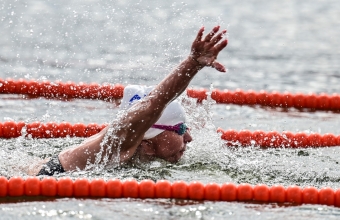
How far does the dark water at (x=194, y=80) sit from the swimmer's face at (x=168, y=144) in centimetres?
10

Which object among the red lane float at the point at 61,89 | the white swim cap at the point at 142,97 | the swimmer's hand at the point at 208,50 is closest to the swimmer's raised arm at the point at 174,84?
the swimmer's hand at the point at 208,50

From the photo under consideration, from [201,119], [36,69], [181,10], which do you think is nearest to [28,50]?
[36,69]

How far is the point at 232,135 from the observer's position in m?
5.38

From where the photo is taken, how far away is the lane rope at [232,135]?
5273 millimetres

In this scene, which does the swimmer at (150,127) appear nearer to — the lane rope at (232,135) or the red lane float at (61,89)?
the lane rope at (232,135)

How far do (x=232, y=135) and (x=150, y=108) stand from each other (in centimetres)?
181

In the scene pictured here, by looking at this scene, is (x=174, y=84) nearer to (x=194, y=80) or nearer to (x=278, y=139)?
(x=278, y=139)

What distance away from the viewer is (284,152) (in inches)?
199

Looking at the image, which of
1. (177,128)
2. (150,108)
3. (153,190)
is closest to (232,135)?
(177,128)

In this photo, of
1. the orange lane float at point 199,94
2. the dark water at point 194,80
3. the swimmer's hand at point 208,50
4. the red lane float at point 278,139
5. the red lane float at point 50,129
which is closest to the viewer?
the swimmer's hand at point 208,50

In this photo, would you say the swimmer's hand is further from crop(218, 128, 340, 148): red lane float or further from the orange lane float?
the orange lane float

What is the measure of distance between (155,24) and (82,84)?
3250mm

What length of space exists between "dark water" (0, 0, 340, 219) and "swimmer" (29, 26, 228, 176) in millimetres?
150

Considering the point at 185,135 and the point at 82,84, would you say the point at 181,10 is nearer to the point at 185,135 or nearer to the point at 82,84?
the point at 82,84
